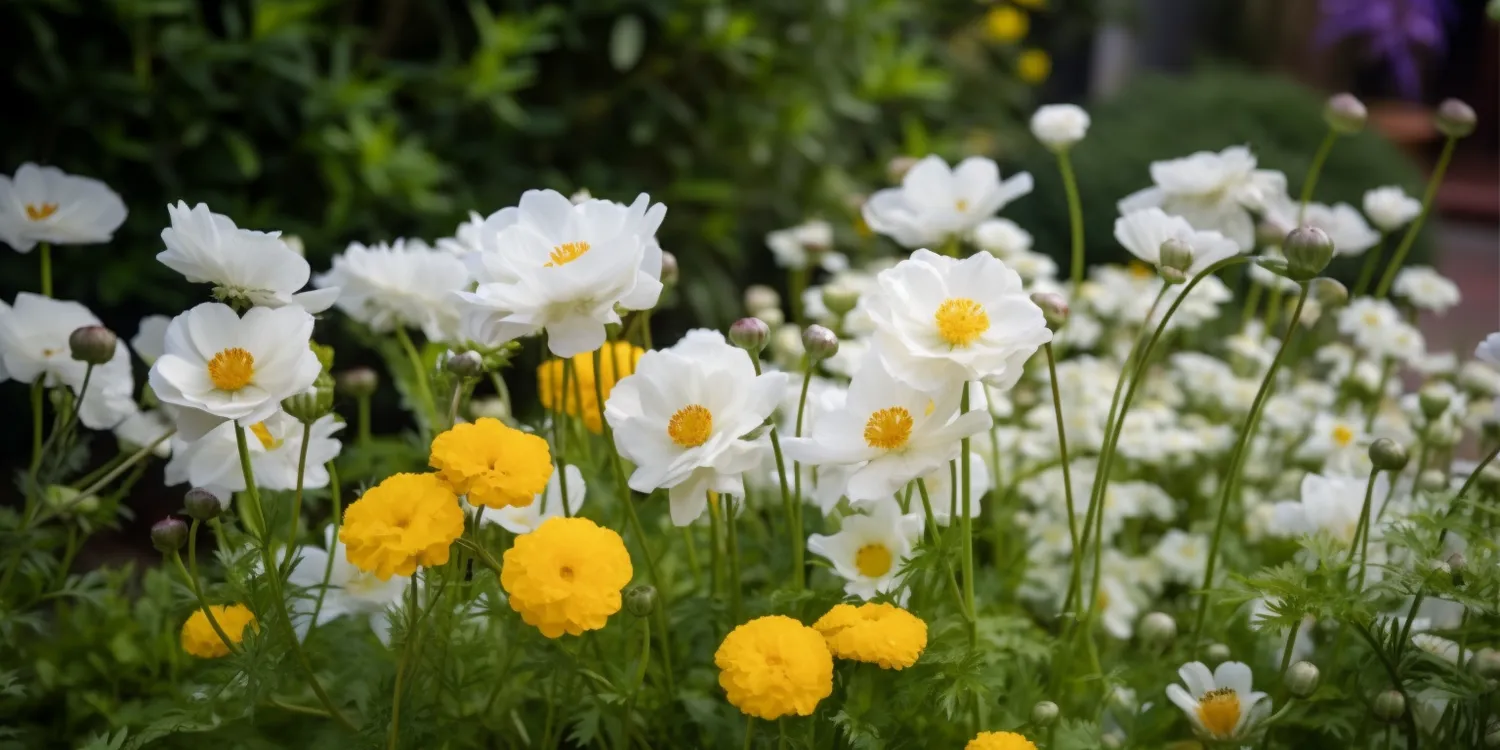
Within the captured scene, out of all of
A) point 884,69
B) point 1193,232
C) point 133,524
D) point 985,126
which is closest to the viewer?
point 1193,232

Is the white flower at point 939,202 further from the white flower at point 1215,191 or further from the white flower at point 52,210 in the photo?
the white flower at point 52,210

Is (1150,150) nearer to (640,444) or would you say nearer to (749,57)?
(749,57)

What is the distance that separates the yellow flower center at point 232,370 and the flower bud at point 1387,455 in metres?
0.68

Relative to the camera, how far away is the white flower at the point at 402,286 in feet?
2.88

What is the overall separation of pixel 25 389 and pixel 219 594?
3.99 ft

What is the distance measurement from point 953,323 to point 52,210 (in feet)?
2.17

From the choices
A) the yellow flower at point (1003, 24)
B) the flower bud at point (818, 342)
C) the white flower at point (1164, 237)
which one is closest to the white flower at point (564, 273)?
the flower bud at point (818, 342)

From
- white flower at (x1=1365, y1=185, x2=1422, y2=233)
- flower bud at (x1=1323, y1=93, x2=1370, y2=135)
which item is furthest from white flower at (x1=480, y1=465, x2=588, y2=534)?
white flower at (x1=1365, y1=185, x2=1422, y2=233)

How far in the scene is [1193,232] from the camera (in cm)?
82

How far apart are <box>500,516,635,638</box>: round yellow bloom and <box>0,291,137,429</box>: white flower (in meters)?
0.34

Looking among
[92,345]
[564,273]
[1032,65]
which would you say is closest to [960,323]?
[564,273]

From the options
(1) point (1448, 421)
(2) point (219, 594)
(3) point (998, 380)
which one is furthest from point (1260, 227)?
(2) point (219, 594)

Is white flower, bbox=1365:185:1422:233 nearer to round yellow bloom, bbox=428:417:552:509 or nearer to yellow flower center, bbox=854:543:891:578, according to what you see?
yellow flower center, bbox=854:543:891:578

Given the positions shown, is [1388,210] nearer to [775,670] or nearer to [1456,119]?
[1456,119]
